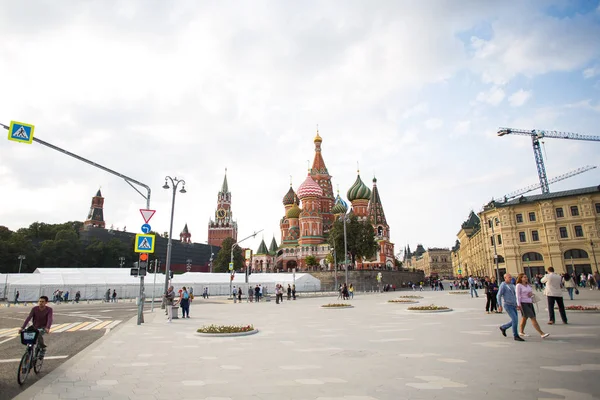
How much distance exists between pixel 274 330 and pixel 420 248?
193 metres

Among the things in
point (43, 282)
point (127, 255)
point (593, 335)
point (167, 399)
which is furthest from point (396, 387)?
→ point (127, 255)

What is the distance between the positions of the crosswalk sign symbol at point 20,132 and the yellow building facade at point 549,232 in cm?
5113

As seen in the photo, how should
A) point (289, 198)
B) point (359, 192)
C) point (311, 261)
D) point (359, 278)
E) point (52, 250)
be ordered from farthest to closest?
point (289, 198) → point (359, 192) → point (311, 261) → point (52, 250) → point (359, 278)

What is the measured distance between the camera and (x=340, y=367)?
24.2 ft

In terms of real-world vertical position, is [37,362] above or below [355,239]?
below

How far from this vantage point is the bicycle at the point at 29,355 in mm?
6715

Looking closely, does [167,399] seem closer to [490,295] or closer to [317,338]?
[317,338]

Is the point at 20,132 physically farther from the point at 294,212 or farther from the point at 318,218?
the point at 294,212

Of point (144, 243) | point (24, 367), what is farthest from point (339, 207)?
point (24, 367)

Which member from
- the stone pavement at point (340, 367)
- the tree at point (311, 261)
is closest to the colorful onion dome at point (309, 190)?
the tree at point (311, 261)

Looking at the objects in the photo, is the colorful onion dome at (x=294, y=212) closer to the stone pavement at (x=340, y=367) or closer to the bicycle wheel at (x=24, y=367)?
the stone pavement at (x=340, y=367)

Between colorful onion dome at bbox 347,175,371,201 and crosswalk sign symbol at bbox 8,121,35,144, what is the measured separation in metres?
82.8

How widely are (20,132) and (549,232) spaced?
211ft

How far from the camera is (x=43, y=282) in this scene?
39281 millimetres
